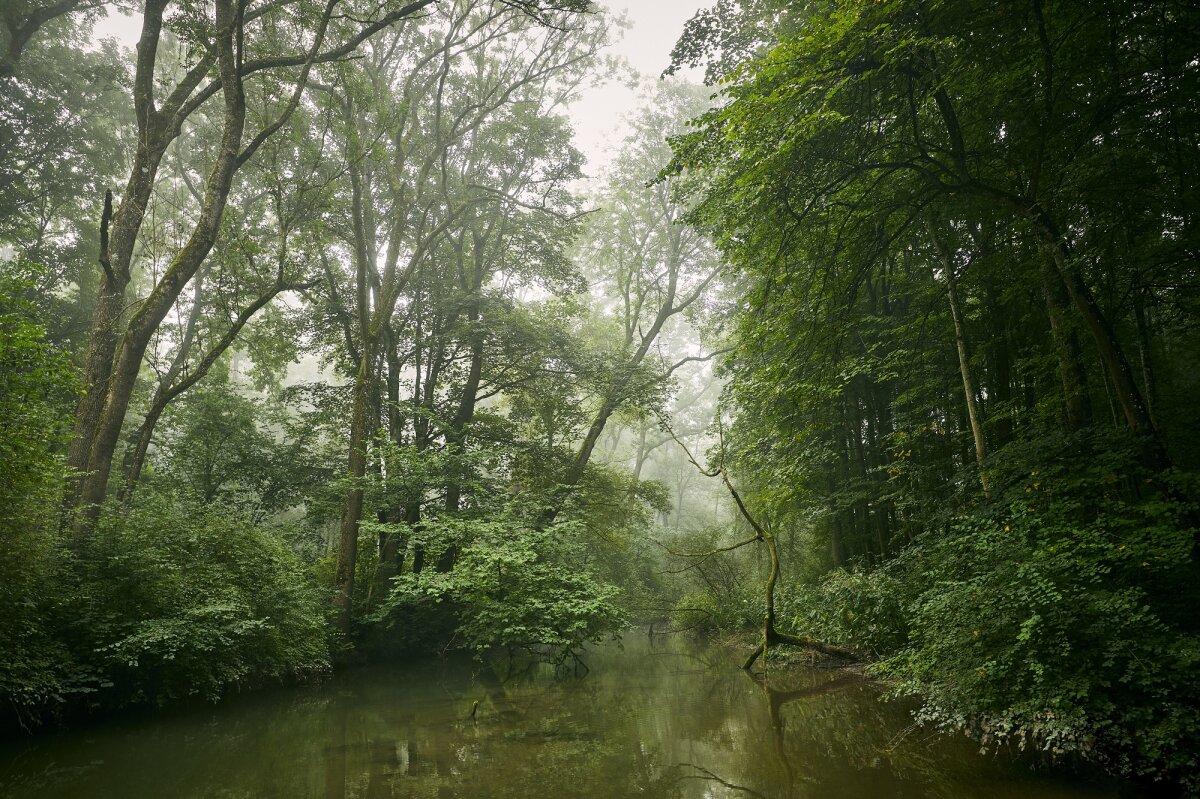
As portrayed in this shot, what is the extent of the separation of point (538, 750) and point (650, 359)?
44.5 feet

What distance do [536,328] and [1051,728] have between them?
42.3ft

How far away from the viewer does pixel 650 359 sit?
60.8 ft

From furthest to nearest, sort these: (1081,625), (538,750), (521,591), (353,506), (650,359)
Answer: (650,359), (353,506), (521,591), (538,750), (1081,625)

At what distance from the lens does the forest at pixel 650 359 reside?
16.0ft

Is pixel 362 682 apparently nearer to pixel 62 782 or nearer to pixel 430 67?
pixel 62 782

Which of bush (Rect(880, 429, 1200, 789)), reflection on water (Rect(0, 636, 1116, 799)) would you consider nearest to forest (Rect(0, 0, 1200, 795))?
bush (Rect(880, 429, 1200, 789))

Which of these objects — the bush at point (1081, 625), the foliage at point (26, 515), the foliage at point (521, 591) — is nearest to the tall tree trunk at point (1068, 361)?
the bush at point (1081, 625)

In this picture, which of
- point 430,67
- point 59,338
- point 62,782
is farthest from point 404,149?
point 62,782

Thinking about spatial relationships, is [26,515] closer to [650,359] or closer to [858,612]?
[858,612]

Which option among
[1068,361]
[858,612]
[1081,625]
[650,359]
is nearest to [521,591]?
[858,612]

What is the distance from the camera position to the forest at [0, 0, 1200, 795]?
4871mm

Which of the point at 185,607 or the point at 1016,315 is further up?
the point at 1016,315

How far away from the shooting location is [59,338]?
1525 centimetres

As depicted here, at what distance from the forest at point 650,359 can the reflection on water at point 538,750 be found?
1.68 feet
